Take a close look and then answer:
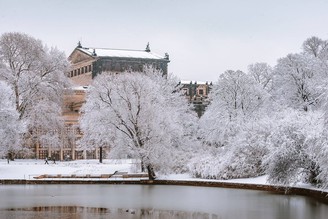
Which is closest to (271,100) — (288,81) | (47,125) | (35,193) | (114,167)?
(288,81)

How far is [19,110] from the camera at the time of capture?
2736 inches

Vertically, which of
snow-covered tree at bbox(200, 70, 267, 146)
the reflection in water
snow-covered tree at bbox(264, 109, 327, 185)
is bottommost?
the reflection in water

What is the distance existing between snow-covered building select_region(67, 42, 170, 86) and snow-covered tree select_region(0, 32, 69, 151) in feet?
119

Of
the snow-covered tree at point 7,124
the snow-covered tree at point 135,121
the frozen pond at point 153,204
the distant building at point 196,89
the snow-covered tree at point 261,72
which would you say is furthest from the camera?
the distant building at point 196,89

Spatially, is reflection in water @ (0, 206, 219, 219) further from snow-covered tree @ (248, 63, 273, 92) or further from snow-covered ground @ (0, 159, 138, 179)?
snow-covered tree @ (248, 63, 273, 92)

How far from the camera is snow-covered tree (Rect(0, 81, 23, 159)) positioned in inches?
2420

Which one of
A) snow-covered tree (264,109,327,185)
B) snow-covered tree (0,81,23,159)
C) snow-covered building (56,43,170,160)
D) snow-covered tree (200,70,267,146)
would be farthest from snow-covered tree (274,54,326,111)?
snow-covered building (56,43,170,160)

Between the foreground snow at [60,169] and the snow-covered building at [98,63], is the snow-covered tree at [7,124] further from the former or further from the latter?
the snow-covered building at [98,63]

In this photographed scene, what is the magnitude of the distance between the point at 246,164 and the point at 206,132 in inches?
908

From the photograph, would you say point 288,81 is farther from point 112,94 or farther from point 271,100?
point 112,94

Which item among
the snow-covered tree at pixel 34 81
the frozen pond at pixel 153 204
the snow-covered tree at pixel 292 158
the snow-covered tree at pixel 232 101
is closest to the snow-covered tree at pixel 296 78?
the snow-covered tree at pixel 232 101

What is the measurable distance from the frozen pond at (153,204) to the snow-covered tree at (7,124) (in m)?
12.2

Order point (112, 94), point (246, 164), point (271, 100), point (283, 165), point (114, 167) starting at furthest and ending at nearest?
point (271, 100) < point (114, 167) < point (112, 94) < point (246, 164) < point (283, 165)

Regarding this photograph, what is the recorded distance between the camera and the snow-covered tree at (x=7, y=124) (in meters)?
61.5
